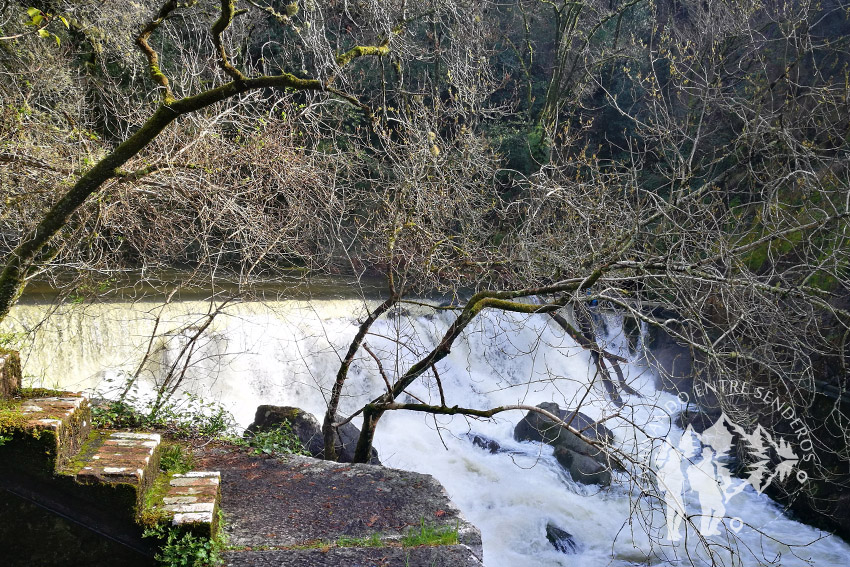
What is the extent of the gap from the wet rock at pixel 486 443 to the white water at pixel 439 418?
97 mm

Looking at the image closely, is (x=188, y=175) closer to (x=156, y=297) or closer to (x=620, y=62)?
(x=156, y=297)

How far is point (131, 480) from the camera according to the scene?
2.79 meters

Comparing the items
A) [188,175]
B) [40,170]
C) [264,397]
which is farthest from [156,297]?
[188,175]

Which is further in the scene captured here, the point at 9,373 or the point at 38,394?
the point at 38,394

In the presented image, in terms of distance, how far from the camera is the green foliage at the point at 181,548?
2.77 meters

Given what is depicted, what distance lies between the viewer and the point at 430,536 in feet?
11.3

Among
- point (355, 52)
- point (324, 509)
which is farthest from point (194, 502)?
point (355, 52)

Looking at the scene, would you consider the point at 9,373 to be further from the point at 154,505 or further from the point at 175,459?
the point at 175,459

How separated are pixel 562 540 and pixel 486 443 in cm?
221

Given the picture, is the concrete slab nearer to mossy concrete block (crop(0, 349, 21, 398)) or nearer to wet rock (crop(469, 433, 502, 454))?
mossy concrete block (crop(0, 349, 21, 398))

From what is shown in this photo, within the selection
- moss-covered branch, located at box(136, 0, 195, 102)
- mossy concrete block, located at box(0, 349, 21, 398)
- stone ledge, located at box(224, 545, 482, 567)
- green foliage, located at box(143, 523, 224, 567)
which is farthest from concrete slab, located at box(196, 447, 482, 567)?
moss-covered branch, located at box(136, 0, 195, 102)

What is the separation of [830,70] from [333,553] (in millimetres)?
14664

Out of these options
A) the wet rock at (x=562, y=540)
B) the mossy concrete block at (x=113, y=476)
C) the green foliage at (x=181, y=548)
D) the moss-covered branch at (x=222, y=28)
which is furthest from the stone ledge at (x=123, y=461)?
the wet rock at (x=562, y=540)

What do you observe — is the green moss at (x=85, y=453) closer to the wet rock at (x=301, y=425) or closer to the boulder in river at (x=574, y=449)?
the wet rock at (x=301, y=425)
